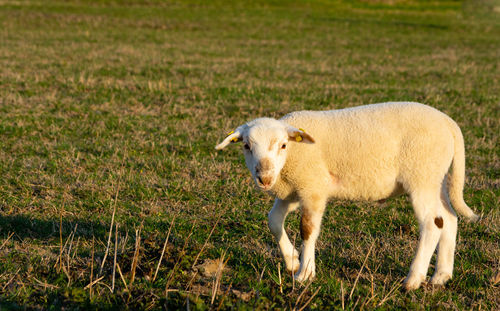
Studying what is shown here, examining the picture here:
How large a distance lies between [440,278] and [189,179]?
3775 mm

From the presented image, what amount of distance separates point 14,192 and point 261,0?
153ft

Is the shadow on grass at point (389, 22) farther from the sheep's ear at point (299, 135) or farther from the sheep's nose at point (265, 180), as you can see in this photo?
the sheep's nose at point (265, 180)

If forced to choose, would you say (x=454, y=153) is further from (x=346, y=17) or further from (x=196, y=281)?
(x=346, y=17)

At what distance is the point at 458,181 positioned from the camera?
506 cm

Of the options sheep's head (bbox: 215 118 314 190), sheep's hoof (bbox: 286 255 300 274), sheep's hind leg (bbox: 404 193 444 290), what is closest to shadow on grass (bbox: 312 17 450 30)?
sheep's hind leg (bbox: 404 193 444 290)

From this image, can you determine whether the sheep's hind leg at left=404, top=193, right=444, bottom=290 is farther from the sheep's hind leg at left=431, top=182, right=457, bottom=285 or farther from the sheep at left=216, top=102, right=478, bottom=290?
the sheep's hind leg at left=431, top=182, right=457, bottom=285

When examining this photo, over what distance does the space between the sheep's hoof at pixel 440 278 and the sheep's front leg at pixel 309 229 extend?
1078 mm

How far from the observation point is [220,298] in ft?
12.8

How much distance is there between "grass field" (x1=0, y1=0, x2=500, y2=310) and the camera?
14.4 ft

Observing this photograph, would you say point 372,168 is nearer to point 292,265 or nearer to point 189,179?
point 292,265

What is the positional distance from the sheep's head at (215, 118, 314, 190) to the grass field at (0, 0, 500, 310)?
0.72m

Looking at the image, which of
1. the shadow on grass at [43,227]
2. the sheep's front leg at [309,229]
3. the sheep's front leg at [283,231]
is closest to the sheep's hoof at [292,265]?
the sheep's front leg at [283,231]

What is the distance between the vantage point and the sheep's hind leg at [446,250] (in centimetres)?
484

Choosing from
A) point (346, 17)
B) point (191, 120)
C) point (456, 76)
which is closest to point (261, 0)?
point (346, 17)
